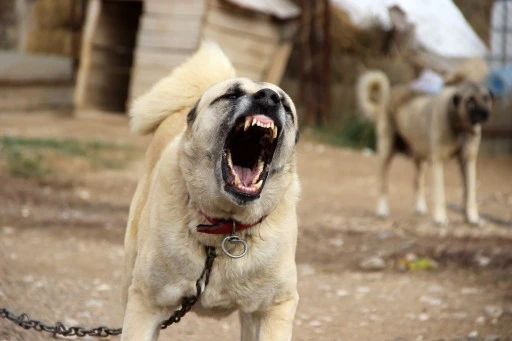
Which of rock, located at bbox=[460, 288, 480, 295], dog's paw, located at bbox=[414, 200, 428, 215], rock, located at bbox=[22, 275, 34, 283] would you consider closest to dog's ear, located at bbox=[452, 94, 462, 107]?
dog's paw, located at bbox=[414, 200, 428, 215]

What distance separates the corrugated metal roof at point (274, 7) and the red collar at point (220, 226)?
32.8 feet

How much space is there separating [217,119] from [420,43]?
8310 millimetres

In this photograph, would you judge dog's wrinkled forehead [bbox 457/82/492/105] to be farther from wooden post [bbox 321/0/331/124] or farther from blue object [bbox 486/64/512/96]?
wooden post [bbox 321/0/331/124]

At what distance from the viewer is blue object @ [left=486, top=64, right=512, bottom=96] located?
12688 millimetres

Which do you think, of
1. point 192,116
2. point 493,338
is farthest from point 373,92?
point 192,116

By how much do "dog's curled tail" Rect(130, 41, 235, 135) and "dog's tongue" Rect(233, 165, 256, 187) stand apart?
0.91 meters

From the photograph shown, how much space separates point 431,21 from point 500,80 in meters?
2.84

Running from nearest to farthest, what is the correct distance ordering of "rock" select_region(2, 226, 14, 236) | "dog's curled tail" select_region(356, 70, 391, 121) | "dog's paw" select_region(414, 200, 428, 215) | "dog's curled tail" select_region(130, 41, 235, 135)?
"dog's curled tail" select_region(130, 41, 235, 135), "rock" select_region(2, 226, 14, 236), "dog's paw" select_region(414, 200, 428, 215), "dog's curled tail" select_region(356, 70, 391, 121)

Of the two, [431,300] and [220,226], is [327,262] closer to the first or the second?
[431,300]

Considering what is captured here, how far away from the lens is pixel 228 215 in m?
3.58

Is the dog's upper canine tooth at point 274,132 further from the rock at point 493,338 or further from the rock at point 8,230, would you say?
the rock at point 8,230

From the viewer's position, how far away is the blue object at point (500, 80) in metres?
12.7

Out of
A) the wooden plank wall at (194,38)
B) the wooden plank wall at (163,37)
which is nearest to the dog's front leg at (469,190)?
the wooden plank wall at (194,38)

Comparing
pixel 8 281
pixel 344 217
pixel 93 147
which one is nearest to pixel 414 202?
pixel 344 217
